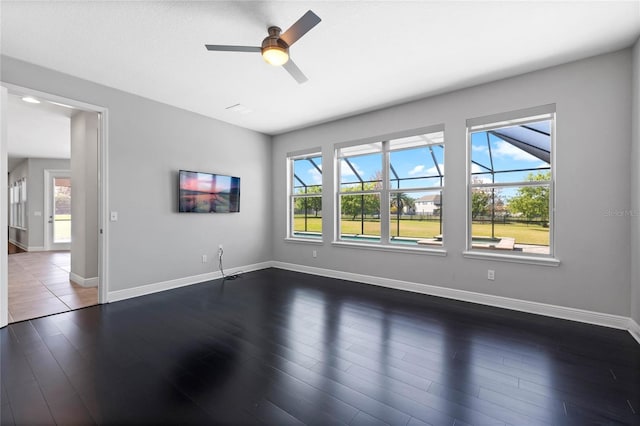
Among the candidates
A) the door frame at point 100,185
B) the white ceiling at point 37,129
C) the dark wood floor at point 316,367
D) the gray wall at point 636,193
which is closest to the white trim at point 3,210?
the door frame at point 100,185

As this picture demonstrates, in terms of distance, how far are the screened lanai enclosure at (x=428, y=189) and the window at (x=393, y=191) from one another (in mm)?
14

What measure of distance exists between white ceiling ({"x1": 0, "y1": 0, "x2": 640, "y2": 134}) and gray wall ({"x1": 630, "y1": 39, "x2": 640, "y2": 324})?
356 mm

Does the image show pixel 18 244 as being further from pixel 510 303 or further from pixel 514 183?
pixel 514 183

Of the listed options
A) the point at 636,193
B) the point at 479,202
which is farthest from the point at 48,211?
the point at 636,193

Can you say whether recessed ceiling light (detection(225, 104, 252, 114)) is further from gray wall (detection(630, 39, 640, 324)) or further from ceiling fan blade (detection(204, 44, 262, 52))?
gray wall (detection(630, 39, 640, 324))

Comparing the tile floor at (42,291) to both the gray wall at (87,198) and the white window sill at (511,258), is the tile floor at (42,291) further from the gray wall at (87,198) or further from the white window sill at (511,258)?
the white window sill at (511,258)

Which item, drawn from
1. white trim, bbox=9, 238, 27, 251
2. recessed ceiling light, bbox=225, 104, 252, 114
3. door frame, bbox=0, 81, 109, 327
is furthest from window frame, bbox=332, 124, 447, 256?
white trim, bbox=9, 238, 27, 251

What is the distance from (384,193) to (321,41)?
2.52 meters

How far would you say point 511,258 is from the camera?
3.36 meters

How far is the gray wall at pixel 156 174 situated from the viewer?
3.63 metres

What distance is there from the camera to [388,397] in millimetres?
1788

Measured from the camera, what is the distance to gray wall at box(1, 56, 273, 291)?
363cm

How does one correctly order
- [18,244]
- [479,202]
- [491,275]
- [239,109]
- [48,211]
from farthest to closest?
[18,244] < [48,211] < [239,109] < [479,202] < [491,275]

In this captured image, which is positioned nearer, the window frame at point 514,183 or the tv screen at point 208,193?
the window frame at point 514,183
